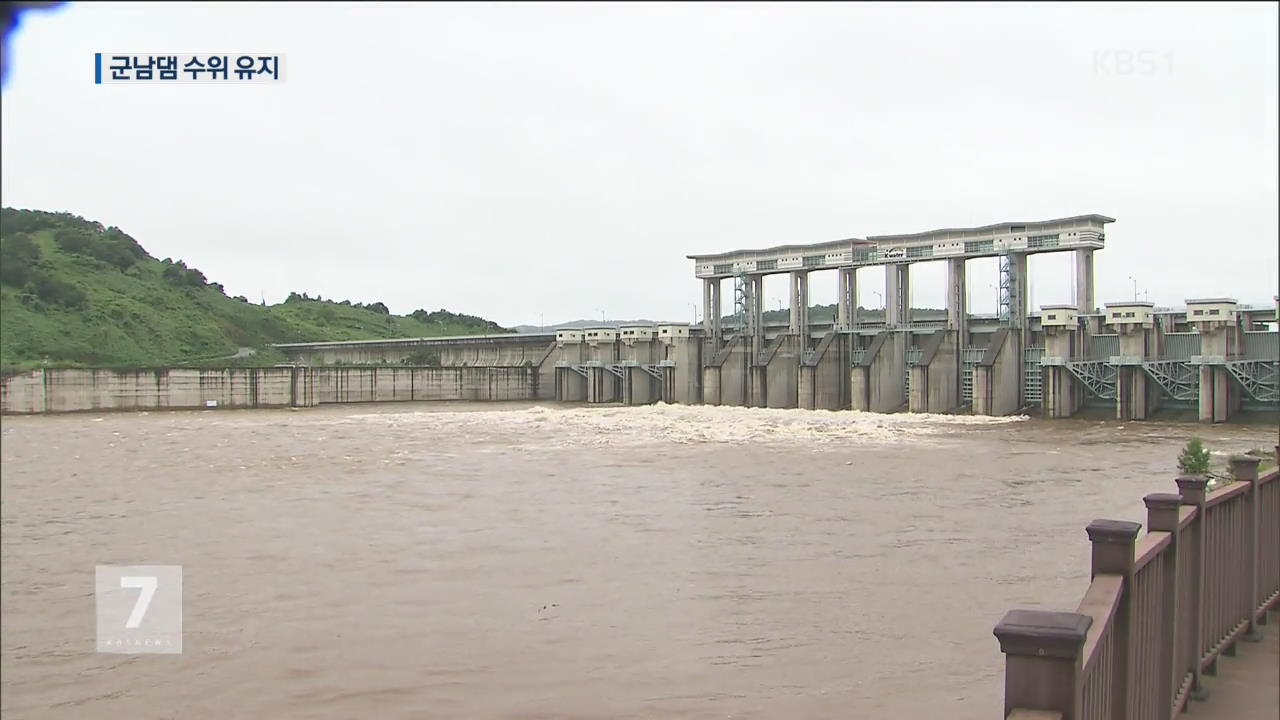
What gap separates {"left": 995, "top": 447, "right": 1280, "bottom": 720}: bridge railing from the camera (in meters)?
2.41

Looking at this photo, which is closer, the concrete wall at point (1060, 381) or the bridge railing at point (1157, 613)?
the bridge railing at point (1157, 613)

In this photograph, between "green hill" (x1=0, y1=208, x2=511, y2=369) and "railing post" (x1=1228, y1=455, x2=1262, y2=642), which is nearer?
"green hill" (x1=0, y1=208, x2=511, y2=369)

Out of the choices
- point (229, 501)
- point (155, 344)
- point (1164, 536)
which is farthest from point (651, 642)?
point (229, 501)

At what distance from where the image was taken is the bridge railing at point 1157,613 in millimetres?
2408

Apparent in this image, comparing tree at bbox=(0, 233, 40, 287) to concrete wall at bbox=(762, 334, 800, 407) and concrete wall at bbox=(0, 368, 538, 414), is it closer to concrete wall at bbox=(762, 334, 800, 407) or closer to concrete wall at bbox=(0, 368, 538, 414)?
concrete wall at bbox=(0, 368, 538, 414)

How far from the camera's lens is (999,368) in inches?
1460

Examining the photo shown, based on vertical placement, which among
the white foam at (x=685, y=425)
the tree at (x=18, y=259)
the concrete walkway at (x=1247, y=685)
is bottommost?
the white foam at (x=685, y=425)

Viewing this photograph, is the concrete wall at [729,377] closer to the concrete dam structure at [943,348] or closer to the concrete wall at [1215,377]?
the concrete dam structure at [943,348]

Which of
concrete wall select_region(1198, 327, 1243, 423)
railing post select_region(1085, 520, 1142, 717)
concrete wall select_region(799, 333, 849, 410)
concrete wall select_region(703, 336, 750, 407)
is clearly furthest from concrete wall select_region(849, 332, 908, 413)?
railing post select_region(1085, 520, 1142, 717)

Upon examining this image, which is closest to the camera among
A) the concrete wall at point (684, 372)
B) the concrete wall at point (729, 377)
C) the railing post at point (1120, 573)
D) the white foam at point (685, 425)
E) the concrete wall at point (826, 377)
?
the railing post at point (1120, 573)

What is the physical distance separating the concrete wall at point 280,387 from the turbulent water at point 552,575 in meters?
22.8

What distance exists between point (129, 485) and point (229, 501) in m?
3.39

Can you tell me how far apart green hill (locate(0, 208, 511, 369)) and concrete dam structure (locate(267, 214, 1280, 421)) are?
2706cm

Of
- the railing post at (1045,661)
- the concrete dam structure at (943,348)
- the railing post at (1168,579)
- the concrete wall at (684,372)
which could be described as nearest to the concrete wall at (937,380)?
the concrete dam structure at (943,348)
